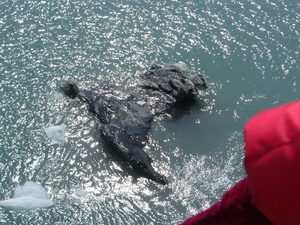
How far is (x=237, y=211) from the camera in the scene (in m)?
1.35

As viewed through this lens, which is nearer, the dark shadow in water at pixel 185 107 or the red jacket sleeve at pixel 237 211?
the red jacket sleeve at pixel 237 211

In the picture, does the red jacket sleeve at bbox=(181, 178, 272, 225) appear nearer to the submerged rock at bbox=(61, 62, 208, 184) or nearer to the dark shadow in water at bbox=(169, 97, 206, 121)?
the submerged rock at bbox=(61, 62, 208, 184)

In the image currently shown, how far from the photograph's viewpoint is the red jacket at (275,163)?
1156mm

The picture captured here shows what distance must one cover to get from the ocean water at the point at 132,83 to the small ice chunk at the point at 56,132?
0.29 ft

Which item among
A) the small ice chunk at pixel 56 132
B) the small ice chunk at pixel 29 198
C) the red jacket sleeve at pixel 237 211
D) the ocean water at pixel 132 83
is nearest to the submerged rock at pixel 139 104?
the ocean water at pixel 132 83

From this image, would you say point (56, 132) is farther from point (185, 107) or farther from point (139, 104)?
point (185, 107)

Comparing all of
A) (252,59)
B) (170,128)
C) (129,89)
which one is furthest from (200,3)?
(170,128)

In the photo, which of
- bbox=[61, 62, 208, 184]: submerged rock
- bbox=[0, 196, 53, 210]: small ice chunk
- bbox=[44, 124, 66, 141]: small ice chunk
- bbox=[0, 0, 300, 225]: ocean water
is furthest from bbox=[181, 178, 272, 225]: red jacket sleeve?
bbox=[44, 124, 66, 141]: small ice chunk

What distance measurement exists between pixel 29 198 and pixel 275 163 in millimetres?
4797

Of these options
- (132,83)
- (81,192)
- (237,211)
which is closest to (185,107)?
(132,83)

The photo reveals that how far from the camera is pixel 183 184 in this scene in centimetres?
593

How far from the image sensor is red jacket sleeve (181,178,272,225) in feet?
4.32

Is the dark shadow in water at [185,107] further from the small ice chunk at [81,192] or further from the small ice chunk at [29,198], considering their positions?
the small ice chunk at [29,198]

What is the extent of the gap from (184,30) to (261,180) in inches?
329
